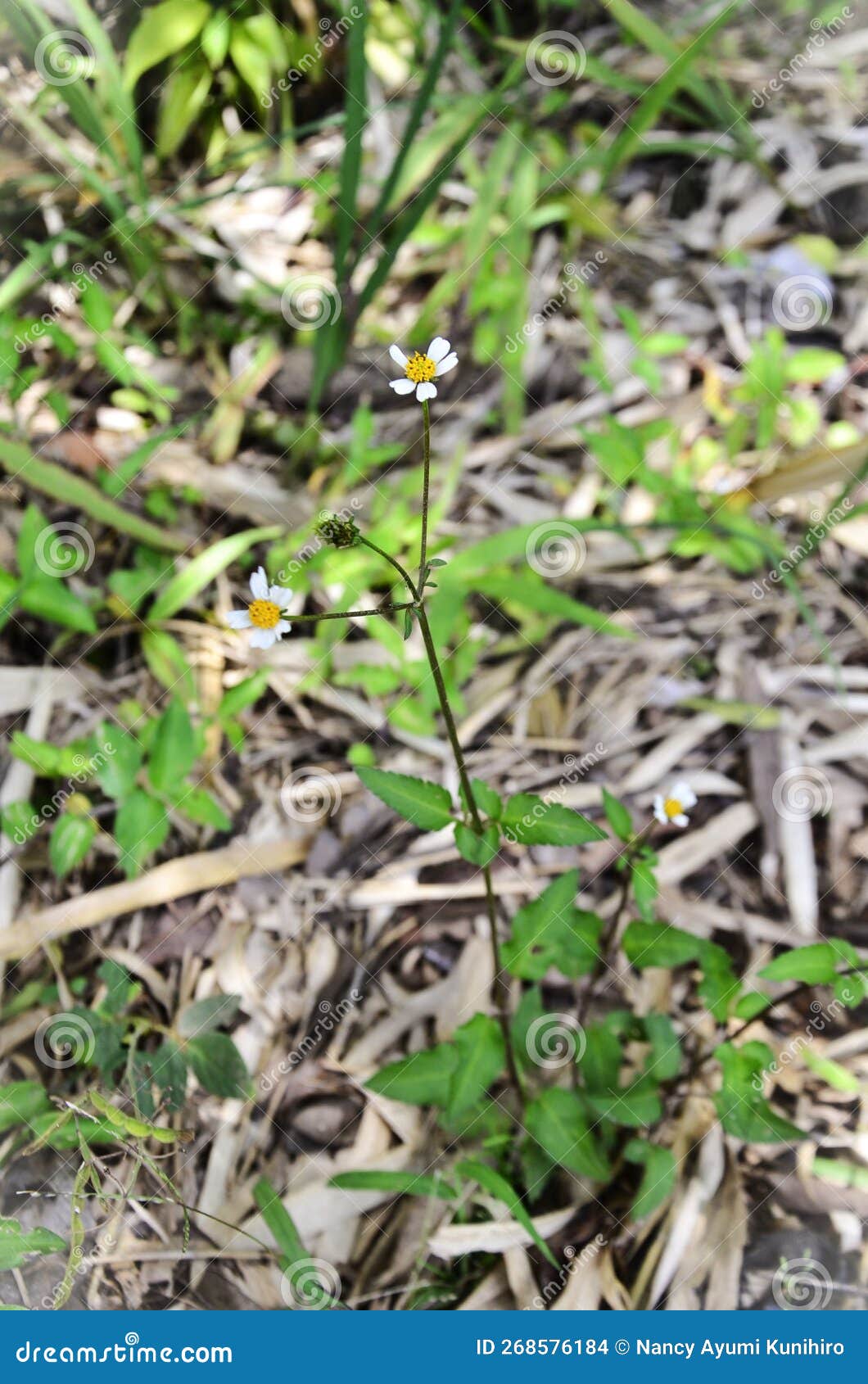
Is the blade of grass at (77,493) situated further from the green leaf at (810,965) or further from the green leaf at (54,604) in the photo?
the green leaf at (810,965)

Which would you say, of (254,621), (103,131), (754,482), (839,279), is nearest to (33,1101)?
(254,621)

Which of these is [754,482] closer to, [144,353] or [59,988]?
[144,353]

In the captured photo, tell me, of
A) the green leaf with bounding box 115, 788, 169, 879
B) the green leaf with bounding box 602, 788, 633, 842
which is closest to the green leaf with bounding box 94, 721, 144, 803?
the green leaf with bounding box 115, 788, 169, 879

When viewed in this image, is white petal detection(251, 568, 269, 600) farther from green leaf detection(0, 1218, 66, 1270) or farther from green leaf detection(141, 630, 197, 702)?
green leaf detection(0, 1218, 66, 1270)

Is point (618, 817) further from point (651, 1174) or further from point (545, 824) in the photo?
point (651, 1174)

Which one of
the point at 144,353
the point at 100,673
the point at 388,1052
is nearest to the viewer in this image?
the point at 388,1052

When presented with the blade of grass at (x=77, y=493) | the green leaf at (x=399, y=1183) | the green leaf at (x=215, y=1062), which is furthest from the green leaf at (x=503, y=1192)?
the blade of grass at (x=77, y=493)

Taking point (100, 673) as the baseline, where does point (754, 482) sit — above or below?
above
